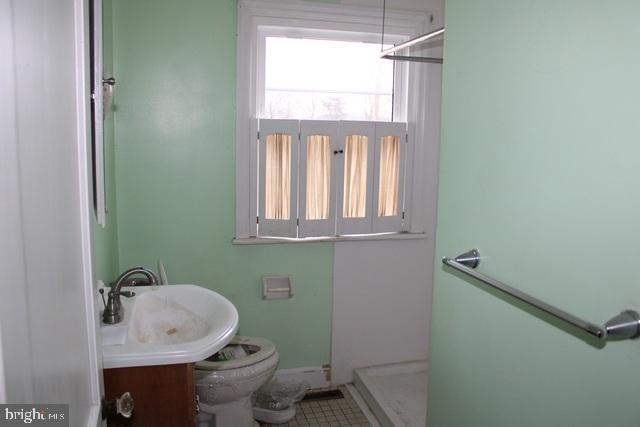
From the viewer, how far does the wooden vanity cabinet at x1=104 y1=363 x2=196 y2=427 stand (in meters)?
1.20

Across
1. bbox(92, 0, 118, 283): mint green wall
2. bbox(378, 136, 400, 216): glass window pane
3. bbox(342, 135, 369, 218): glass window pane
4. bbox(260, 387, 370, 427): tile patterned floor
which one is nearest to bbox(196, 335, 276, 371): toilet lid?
bbox(260, 387, 370, 427): tile patterned floor

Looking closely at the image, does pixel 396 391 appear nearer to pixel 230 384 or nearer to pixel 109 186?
pixel 230 384

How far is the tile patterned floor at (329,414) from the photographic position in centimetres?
234

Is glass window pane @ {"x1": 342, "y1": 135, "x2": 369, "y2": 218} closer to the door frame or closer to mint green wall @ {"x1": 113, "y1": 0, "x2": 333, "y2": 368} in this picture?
mint green wall @ {"x1": 113, "y1": 0, "x2": 333, "y2": 368}

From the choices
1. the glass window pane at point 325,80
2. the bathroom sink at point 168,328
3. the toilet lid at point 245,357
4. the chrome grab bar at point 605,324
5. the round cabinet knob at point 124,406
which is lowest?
the toilet lid at point 245,357

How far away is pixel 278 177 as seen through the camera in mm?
2449

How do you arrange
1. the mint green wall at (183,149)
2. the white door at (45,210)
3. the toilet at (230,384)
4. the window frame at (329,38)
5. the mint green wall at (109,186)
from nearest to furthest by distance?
the white door at (45,210)
the mint green wall at (109,186)
the toilet at (230,384)
the mint green wall at (183,149)
the window frame at (329,38)

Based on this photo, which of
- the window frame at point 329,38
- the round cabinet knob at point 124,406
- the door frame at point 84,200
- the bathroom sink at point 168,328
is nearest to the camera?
the door frame at point 84,200

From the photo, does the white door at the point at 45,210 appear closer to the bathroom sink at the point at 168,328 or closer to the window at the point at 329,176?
the bathroom sink at the point at 168,328

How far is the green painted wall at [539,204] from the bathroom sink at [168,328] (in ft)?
2.16

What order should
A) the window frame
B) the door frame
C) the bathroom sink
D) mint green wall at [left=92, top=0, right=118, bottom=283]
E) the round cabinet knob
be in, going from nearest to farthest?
the door frame
the round cabinet knob
the bathroom sink
mint green wall at [left=92, top=0, right=118, bottom=283]
the window frame

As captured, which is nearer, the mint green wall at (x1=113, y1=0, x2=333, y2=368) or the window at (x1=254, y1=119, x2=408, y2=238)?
the mint green wall at (x1=113, y1=0, x2=333, y2=368)

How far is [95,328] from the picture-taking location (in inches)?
32.9

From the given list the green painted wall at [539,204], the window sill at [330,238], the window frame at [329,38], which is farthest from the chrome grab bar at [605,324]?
the window frame at [329,38]
